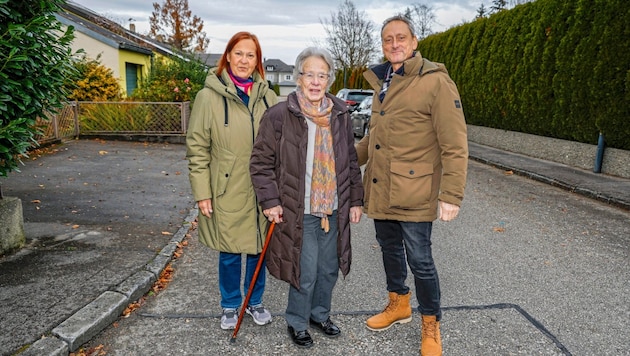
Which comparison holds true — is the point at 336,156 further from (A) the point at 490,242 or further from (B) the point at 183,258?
(A) the point at 490,242

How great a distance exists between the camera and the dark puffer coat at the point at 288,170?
9.65ft

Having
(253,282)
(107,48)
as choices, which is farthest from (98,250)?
(107,48)

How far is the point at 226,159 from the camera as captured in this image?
3.17 m

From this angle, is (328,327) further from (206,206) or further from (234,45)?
(234,45)

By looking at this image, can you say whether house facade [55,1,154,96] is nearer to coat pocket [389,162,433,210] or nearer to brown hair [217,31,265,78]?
brown hair [217,31,265,78]

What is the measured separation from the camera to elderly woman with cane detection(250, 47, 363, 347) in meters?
2.95

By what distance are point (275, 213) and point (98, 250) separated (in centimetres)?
251

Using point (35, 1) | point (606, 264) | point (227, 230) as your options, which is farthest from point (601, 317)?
point (35, 1)

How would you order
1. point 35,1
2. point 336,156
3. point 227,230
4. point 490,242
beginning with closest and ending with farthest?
point 336,156 → point 227,230 → point 35,1 → point 490,242

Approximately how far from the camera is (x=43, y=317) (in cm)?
326

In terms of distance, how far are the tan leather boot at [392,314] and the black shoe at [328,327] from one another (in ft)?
0.83

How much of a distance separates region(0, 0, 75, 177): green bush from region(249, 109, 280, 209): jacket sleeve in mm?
2085

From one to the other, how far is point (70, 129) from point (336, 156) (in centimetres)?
1271

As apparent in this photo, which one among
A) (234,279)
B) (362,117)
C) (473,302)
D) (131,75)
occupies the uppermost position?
(131,75)
